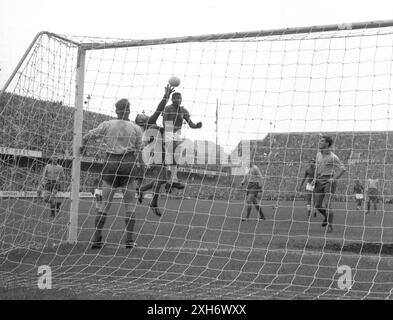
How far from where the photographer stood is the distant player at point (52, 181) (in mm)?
6949

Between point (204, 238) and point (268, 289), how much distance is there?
142 inches

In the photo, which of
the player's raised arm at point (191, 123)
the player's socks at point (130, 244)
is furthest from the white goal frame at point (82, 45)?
the player's raised arm at point (191, 123)

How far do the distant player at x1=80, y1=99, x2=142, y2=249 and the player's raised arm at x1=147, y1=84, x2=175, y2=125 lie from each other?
0.54 meters

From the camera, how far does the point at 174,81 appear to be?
669 centimetres

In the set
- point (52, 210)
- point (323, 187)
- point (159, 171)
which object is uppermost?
point (323, 187)

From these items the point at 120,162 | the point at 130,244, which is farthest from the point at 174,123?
the point at 130,244

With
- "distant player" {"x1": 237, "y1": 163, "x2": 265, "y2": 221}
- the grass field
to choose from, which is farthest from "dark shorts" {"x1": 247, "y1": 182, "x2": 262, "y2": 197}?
the grass field

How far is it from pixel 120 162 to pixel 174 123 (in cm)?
155

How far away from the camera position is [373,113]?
5.55 meters

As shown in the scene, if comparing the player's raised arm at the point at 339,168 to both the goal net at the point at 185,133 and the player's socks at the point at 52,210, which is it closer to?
the goal net at the point at 185,133

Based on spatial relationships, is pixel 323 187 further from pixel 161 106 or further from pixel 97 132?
pixel 97 132

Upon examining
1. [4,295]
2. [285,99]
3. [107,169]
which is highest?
[285,99]
